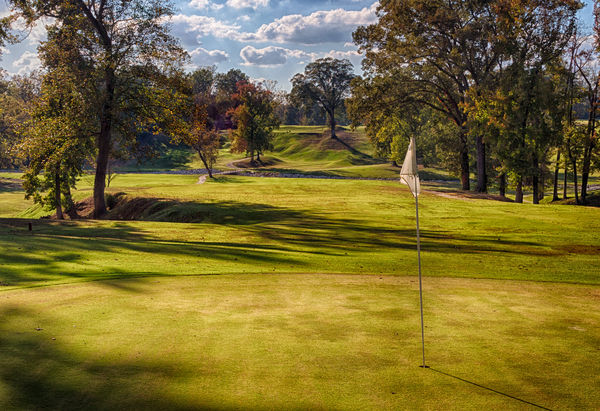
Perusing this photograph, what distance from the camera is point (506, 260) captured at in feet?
56.7

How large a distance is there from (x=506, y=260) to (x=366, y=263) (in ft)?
17.0

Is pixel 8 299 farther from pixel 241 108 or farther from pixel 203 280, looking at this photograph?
pixel 241 108

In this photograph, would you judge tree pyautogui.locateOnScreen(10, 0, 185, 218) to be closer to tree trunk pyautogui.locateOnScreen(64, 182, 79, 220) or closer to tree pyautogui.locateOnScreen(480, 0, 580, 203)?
tree trunk pyautogui.locateOnScreen(64, 182, 79, 220)

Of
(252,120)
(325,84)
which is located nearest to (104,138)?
(252,120)

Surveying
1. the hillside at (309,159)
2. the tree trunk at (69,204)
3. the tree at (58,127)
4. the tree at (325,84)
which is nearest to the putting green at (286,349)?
the tree at (58,127)

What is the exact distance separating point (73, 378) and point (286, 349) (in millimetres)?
2807

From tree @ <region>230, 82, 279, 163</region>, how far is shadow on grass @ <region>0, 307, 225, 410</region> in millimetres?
84217

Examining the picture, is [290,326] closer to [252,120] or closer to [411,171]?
[411,171]

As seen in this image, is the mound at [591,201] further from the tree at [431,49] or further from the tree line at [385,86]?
the tree at [431,49]

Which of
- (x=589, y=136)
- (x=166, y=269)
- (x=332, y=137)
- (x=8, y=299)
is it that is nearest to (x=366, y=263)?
(x=166, y=269)

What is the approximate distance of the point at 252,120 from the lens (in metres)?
89.8

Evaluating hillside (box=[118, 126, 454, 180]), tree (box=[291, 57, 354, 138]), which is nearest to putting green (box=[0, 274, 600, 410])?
hillside (box=[118, 126, 454, 180])

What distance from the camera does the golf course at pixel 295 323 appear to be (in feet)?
19.7

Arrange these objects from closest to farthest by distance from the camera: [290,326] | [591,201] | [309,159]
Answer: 1. [290,326]
2. [591,201]
3. [309,159]
